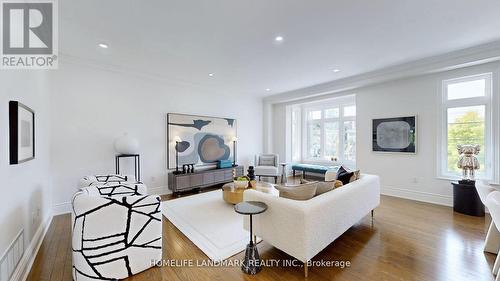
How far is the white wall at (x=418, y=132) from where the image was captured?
13.5 ft

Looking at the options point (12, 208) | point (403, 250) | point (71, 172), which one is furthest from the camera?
point (71, 172)

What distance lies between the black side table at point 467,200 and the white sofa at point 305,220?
241cm

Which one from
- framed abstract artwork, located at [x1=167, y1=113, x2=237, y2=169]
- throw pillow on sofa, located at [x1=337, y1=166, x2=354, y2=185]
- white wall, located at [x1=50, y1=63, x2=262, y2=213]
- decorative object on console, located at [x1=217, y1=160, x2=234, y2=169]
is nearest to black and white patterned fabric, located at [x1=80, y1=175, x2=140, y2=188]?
white wall, located at [x1=50, y1=63, x2=262, y2=213]

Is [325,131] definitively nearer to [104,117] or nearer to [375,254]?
[375,254]

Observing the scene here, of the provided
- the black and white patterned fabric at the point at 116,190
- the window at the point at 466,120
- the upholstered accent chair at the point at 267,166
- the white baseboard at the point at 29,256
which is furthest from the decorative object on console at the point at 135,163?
the window at the point at 466,120

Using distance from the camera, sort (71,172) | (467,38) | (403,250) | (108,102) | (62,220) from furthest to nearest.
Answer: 1. (108,102)
2. (71,172)
3. (62,220)
4. (467,38)
5. (403,250)

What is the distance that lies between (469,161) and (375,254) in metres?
2.83

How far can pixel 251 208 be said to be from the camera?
210 cm

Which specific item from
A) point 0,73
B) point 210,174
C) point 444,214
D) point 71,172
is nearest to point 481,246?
point 444,214

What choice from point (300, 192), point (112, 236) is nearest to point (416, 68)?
point (300, 192)

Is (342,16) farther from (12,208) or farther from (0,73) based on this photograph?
(12,208)

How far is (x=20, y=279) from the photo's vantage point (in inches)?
75.4

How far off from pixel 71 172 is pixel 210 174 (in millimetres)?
2705

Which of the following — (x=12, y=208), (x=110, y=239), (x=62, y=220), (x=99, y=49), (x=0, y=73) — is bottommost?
(x=62, y=220)
